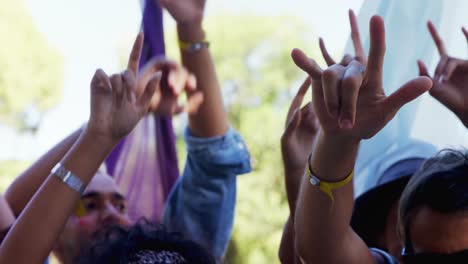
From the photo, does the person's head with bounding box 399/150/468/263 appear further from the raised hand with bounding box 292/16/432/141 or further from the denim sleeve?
the denim sleeve

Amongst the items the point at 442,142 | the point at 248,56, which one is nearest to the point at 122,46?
the point at 248,56

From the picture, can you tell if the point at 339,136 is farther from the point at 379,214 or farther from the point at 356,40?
the point at 379,214

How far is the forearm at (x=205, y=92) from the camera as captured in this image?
2150 millimetres

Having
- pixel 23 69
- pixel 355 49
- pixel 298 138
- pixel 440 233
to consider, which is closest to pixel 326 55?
pixel 355 49

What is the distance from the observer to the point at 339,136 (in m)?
1.33

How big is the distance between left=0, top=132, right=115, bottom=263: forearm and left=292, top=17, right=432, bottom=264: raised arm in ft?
1.53

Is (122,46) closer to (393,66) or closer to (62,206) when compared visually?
(393,66)

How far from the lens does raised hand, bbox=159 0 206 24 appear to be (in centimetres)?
207

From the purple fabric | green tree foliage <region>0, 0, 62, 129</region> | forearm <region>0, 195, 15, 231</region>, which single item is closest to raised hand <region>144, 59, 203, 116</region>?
the purple fabric

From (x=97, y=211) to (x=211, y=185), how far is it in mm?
348

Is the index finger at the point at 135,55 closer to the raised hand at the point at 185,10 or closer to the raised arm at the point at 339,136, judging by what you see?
the raised hand at the point at 185,10

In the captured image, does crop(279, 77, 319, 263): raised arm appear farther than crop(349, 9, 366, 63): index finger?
Yes

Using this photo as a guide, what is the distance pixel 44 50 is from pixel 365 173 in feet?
27.1

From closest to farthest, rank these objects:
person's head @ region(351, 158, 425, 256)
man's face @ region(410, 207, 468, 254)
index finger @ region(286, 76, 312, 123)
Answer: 1. man's face @ region(410, 207, 468, 254)
2. person's head @ region(351, 158, 425, 256)
3. index finger @ region(286, 76, 312, 123)
